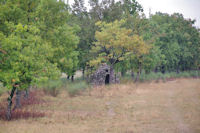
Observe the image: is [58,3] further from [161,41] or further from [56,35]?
[161,41]

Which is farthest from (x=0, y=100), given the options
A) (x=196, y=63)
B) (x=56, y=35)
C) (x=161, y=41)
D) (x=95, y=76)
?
(x=196, y=63)

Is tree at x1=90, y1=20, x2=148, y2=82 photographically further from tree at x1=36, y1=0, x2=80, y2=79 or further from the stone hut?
tree at x1=36, y1=0, x2=80, y2=79

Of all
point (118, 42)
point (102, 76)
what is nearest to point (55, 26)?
point (118, 42)

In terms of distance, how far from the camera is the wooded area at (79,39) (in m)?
12.1

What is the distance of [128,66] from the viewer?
38.0 meters

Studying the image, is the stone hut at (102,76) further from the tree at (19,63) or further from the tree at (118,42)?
the tree at (19,63)

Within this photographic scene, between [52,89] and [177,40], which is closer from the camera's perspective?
[52,89]

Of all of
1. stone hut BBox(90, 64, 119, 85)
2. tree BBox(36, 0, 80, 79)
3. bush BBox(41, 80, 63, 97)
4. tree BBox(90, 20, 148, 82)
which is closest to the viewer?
tree BBox(36, 0, 80, 79)

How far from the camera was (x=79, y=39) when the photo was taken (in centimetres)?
3612

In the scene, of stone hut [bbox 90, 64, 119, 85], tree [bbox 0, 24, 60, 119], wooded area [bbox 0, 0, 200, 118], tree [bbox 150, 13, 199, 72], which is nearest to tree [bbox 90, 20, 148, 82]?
wooded area [bbox 0, 0, 200, 118]

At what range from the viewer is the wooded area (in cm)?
1215

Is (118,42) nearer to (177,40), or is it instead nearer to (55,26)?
(55,26)

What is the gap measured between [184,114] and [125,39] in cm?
1763

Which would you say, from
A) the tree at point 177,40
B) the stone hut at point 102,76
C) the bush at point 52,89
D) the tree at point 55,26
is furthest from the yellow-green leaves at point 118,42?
the tree at point 177,40
